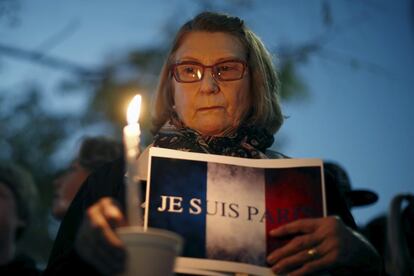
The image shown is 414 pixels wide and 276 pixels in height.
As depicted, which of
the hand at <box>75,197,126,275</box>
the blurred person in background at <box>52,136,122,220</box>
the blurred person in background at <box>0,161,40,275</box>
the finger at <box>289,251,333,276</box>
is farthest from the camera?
the blurred person in background at <box>52,136,122,220</box>

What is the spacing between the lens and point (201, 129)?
75.6 inches

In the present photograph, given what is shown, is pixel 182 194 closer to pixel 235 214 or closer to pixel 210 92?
pixel 235 214

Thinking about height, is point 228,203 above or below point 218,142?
below

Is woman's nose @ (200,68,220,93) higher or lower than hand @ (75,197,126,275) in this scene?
higher

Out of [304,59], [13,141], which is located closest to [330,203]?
[304,59]

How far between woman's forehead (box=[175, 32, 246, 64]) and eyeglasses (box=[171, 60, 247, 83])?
0.02 m

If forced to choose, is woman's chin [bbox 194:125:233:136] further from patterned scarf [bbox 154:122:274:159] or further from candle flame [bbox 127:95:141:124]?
candle flame [bbox 127:95:141:124]

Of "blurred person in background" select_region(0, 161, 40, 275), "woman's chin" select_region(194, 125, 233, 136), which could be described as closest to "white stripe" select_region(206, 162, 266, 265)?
"woman's chin" select_region(194, 125, 233, 136)

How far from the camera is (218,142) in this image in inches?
73.2

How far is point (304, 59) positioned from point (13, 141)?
3195 mm

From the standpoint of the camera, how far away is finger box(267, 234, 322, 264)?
1.38 metres

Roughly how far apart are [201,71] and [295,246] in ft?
2.43

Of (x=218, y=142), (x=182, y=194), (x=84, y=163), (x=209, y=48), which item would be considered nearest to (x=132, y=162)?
(x=182, y=194)

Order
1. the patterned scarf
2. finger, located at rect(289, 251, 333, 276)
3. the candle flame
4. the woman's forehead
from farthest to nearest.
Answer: the woman's forehead, the patterned scarf, finger, located at rect(289, 251, 333, 276), the candle flame
